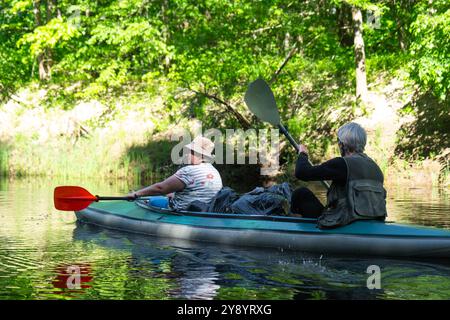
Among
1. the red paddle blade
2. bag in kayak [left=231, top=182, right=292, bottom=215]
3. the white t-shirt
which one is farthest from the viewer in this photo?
the red paddle blade

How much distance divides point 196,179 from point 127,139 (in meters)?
10.8

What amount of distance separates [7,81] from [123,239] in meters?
17.2

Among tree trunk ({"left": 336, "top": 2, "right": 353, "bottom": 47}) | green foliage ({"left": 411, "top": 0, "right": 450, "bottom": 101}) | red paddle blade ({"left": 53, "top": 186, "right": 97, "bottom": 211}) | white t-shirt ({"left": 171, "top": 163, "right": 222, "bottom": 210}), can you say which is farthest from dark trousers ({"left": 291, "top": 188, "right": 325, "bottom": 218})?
tree trunk ({"left": 336, "top": 2, "right": 353, "bottom": 47})

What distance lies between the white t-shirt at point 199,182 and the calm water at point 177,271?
59 cm

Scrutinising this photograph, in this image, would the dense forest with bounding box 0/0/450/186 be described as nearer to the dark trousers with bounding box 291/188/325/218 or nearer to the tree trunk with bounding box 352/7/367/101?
the tree trunk with bounding box 352/7/367/101

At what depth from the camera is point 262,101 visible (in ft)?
30.2

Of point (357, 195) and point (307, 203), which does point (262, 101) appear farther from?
point (357, 195)

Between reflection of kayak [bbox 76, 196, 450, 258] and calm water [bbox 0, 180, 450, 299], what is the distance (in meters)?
0.11

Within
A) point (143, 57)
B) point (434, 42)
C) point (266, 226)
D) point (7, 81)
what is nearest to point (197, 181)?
point (266, 226)

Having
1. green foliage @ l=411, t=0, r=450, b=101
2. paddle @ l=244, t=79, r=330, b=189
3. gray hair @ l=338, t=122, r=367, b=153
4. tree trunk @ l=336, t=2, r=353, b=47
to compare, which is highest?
tree trunk @ l=336, t=2, r=353, b=47

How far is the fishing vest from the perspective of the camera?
674 cm

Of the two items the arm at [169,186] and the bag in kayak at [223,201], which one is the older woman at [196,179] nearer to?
the arm at [169,186]

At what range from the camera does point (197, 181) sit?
8242mm

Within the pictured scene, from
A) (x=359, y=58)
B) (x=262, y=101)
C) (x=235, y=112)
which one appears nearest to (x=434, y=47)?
(x=359, y=58)
